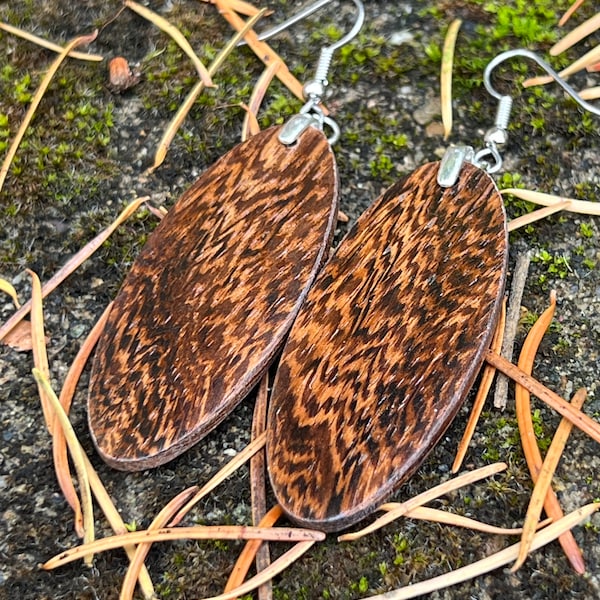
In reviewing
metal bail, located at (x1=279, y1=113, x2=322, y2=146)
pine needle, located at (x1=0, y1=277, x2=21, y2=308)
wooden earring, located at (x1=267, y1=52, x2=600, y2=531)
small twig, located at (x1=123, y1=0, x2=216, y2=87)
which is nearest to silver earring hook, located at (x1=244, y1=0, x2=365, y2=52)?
small twig, located at (x1=123, y1=0, x2=216, y2=87)

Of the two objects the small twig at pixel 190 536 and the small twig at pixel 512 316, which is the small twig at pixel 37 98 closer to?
the small twig at pixel 190 536

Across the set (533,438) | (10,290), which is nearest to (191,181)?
(10,290)

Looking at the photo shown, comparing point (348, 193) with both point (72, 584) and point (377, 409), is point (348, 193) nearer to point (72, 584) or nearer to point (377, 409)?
point (377, 409)

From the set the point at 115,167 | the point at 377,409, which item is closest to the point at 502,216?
the point at 377,409

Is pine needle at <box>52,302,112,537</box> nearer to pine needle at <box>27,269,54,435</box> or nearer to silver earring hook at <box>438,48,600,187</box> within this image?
pine needle at <box>27,269,54,435</box>

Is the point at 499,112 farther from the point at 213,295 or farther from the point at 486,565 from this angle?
the point at 486,565

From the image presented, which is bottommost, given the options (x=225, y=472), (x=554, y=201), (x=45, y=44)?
(x=554, y=201)
